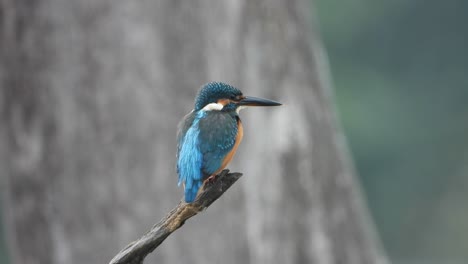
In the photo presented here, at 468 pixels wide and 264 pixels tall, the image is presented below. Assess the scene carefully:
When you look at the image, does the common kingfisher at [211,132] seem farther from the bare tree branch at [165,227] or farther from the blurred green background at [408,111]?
the blurred green background at [408,111]

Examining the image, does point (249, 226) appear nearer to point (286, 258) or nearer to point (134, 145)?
point (286, 258)

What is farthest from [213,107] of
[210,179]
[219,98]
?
[210,179]

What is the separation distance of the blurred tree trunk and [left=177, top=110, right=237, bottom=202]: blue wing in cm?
449

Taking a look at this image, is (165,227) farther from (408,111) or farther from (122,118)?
(408,111)

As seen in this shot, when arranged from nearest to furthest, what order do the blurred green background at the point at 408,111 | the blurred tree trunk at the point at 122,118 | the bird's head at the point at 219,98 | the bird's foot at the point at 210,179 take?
the bird's foot at the point at 210,179
the bird's head at the point at 219,98
the blurred tree trunk at the point at 122,118
the blurred green background at the point at 408,111

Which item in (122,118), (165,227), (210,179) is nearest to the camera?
(165,227)

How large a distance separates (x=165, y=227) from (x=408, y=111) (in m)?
20.0

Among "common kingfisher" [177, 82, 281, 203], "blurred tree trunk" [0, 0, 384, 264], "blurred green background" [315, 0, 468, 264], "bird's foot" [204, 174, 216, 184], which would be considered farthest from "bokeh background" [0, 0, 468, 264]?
"bird's foot" [204, 174, 216, 184]

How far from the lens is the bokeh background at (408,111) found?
21.5 meters

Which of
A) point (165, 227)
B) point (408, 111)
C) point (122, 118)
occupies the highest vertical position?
point (408, 111)

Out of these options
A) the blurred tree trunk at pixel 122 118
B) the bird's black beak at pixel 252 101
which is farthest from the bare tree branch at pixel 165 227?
the blurred tree trunk at pixel 122 118

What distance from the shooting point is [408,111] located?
71.4 feet

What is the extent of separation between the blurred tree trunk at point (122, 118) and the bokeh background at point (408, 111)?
13.7 m

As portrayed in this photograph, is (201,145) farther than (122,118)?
No
